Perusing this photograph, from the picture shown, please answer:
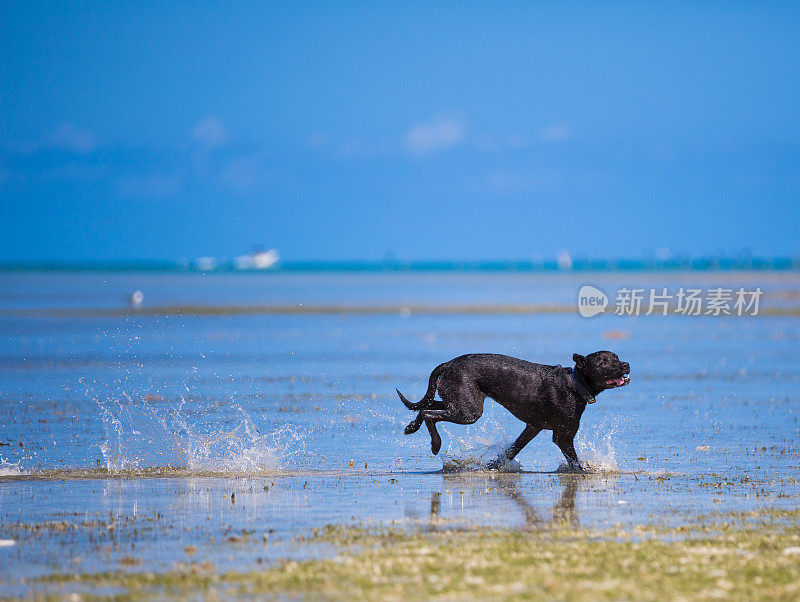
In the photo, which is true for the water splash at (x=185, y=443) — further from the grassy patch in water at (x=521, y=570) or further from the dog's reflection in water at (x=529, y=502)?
the grassy patch in water at (x=521, y=570)

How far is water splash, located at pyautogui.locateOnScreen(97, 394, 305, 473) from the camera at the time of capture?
1289 cm

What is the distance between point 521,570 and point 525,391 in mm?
5066

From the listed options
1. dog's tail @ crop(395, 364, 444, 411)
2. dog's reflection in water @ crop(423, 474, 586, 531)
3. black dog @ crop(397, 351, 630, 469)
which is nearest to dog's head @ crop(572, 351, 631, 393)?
black dog @ crop(397, 351, 630, 469)

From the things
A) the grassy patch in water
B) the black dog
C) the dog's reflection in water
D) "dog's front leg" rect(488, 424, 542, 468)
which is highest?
the black dog

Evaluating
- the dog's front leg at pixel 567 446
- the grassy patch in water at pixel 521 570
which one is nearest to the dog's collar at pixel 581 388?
the dog's front leg at pixel 567 446

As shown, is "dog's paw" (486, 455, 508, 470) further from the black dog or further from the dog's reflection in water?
the dog's reflection in water

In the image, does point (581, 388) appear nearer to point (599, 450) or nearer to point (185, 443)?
point (599, 450)

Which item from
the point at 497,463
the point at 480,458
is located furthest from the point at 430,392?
the point at 497,463

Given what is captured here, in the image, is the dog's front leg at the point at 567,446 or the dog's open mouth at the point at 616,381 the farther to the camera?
the dog's front leg at the point at 567,446

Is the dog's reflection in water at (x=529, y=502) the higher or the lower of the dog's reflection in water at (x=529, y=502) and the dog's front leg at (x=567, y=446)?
the lower

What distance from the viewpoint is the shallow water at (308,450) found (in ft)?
31.0

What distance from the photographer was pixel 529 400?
12609 millimetres

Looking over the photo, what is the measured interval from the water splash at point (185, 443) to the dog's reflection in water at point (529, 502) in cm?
241

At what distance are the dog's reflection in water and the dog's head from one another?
3.35ft
